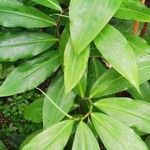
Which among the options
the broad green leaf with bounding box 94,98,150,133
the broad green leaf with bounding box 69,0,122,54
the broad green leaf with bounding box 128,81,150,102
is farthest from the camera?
the broad green leaf with bounding box 128,81,150,102

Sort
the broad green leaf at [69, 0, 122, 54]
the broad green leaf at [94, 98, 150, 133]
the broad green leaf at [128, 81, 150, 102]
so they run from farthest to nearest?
1. the broad green leaf at [128, 81, 150, 102]
2. the broad green leaf at [94, 98, 150, 133]
3. the broad green leaf at [69, 0, 122, 54]

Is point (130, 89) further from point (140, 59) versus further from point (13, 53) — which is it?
point (13, 53)

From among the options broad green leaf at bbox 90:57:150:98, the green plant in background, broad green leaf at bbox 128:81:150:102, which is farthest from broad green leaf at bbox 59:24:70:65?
broad green leaf at bbox 128:81:150:102

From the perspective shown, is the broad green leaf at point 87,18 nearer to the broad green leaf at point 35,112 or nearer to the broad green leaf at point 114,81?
the broad green leaf at point 114,81

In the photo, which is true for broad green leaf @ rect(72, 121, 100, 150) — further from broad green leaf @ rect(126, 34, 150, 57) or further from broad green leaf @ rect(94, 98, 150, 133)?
broad green leaf @ rect(126, 34, 150, 57)

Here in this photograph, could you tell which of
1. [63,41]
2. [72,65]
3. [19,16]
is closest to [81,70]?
[72,65]

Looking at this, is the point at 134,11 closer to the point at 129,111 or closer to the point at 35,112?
the point at 129,111

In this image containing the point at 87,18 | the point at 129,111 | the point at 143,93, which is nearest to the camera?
the point at 87,18

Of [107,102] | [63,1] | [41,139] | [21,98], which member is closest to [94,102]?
[107,102]
